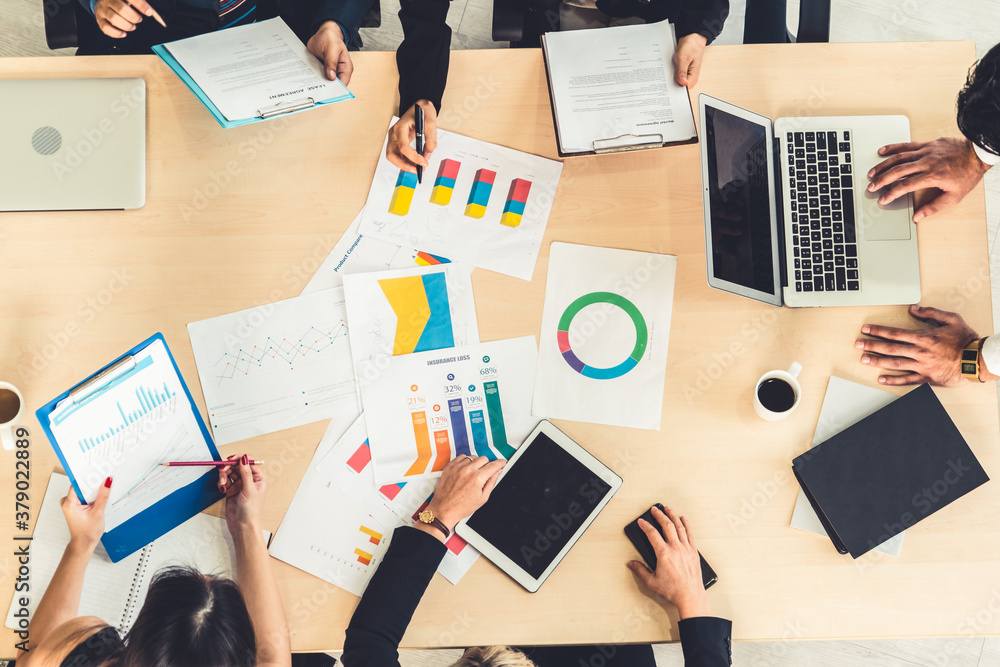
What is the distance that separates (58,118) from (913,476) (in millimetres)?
1682

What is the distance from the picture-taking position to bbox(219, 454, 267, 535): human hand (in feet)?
3.61

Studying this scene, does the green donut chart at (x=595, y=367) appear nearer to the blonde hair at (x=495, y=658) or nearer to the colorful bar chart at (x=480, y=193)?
the colorful bar chart at (x=480, y=193)

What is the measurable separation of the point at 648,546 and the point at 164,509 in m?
0.85

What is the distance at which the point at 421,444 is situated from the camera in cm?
116

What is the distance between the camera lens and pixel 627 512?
114cm

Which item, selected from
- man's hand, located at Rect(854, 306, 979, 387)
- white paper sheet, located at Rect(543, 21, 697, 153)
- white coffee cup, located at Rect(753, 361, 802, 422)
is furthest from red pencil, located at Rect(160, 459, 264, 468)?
man's hand, located at Rect(854, 306, 979, 387)

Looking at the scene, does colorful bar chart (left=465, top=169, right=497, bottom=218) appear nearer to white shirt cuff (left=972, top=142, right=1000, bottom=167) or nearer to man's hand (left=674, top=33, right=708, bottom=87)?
man's hand (left=674, top=33, right=708, bottom=87)

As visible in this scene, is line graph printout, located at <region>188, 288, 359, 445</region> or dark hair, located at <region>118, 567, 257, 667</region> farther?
line graph printout, located at <region>188, 288, 359, 445</region>

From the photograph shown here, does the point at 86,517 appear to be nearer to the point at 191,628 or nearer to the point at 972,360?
the point at 191,628

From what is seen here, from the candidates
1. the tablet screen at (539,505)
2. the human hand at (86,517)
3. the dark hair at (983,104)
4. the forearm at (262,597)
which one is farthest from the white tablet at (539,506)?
the dark hair at (983,104)

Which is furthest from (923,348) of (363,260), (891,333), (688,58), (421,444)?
(363,260)

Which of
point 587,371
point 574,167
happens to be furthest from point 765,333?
point 574,167

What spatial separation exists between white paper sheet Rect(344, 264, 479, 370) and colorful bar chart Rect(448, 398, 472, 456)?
11 centimetres

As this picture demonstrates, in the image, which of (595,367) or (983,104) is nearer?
(983,104)
